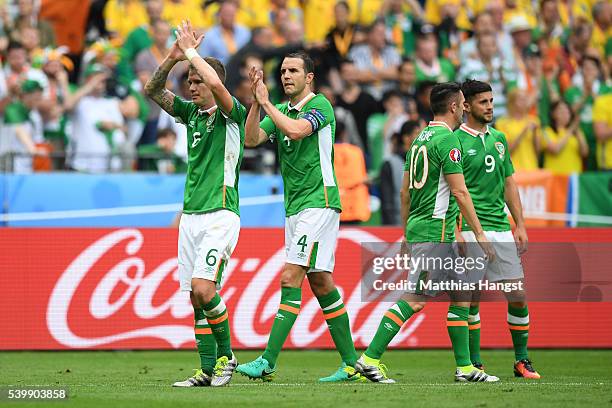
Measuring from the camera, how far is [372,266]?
1465 centimetres

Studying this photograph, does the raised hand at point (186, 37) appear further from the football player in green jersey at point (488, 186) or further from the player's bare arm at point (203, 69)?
the football player in green jersey at point (488, 186)

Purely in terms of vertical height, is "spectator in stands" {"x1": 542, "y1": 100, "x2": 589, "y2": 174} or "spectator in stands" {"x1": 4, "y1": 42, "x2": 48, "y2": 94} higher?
"spectator in stands" {"x1": 4, "y1": 42, "x2": 48, "y2": 94}

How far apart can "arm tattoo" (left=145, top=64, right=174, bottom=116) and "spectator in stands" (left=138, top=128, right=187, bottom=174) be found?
19.9ft

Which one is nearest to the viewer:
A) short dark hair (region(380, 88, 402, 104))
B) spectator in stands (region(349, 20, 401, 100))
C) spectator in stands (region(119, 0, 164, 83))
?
short dark hair (region(380, 88, 402, 104))

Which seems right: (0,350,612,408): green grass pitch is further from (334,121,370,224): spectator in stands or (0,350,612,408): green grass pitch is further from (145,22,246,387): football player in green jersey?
(334,121,370,224): spectator in stands

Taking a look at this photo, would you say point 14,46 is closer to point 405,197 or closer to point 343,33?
point 343,33

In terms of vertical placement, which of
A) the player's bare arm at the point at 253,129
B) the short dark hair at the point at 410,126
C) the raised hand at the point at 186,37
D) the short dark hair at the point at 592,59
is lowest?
the short dark hair at the point at 410,126

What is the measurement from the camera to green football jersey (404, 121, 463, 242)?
10195 millimetres

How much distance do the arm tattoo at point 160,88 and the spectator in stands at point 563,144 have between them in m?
9.88

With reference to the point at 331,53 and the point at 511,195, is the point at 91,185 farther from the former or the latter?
the point at 511,195

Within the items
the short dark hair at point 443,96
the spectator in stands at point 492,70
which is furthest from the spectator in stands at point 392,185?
the short dark hair at point 443,96

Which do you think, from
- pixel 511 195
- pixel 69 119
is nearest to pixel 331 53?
pixel 69 119

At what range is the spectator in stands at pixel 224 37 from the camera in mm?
18812

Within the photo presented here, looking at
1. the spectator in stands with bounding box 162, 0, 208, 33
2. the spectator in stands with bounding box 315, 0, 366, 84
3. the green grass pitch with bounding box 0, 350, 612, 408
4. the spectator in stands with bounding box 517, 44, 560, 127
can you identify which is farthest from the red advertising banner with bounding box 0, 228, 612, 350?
the spectator in stands with bounding box 162, 0, 208, 33
